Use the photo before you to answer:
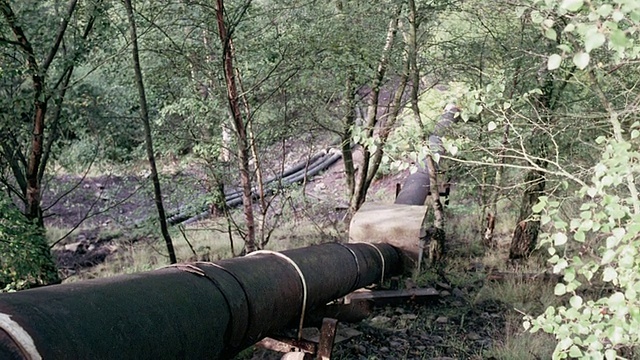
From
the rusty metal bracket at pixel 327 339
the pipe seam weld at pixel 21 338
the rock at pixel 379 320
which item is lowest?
the rock at pixel 379 320

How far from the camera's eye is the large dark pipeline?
179 centimetres

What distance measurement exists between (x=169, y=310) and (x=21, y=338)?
70 centimetres

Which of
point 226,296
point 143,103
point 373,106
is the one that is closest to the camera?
point 226,296

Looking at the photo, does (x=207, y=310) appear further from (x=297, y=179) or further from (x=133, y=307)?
(x=297, y=179)

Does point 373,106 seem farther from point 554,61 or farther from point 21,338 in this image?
point 21,338

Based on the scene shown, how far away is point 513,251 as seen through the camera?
7355 millimetres

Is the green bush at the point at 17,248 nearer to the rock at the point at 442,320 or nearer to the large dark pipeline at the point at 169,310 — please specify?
the large dark pipeline at the point at 169,310

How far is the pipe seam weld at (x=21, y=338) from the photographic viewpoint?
1.67m

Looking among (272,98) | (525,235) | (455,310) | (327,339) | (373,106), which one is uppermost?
(272,98)

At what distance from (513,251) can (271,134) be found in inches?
139

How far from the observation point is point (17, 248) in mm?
4934

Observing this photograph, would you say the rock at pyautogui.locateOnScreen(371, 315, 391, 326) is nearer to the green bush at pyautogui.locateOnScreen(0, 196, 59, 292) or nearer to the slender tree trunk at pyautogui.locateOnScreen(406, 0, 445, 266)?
the slender tree trunk at pyautogui.locateOnScreen(406, 0, 445, 266)

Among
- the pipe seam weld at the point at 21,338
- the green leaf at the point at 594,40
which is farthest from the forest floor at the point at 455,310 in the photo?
the pipe seam weld at the point at 21,338

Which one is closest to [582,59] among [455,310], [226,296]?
[226,296]
